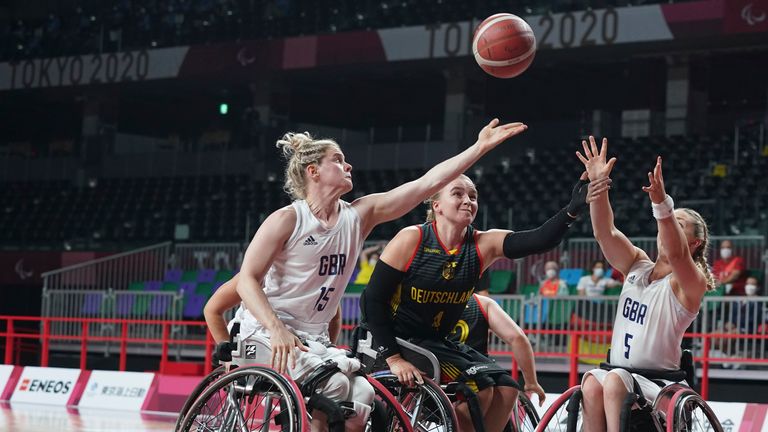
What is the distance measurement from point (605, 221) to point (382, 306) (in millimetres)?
1141

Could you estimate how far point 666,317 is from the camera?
563 centimetres

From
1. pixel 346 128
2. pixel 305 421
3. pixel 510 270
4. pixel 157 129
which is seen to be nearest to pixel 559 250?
pixel 510 270

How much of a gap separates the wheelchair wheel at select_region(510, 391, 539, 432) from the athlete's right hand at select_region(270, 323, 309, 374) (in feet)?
5.46

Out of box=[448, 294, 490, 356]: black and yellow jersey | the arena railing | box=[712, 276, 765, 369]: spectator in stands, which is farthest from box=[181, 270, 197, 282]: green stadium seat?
box=[448, 294, 490, 356]: black and yellow jersey

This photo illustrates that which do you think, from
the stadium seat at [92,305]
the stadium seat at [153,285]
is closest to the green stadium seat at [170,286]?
the stadium seat at [153,285]

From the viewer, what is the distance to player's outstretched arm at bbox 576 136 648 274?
5.52 m

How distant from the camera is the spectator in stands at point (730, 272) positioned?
13500mm

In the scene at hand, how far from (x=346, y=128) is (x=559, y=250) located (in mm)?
14469

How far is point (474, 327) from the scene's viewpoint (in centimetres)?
644

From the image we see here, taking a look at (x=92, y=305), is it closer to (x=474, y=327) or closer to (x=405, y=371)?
(x=474, y=327)

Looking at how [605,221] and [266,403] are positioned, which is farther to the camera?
[605,221]

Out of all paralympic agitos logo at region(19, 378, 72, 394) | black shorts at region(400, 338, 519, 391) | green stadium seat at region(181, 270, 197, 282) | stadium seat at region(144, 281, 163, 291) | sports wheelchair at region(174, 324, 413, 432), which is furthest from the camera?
stadium seat at region(144, 281, 163, 291)

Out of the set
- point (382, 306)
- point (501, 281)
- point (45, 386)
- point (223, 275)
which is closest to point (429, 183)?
point (382, 306)

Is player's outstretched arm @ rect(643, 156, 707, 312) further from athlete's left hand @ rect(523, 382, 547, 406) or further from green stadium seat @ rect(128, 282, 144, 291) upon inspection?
green stadium seat @ rect(128, 282, 144, 291)
